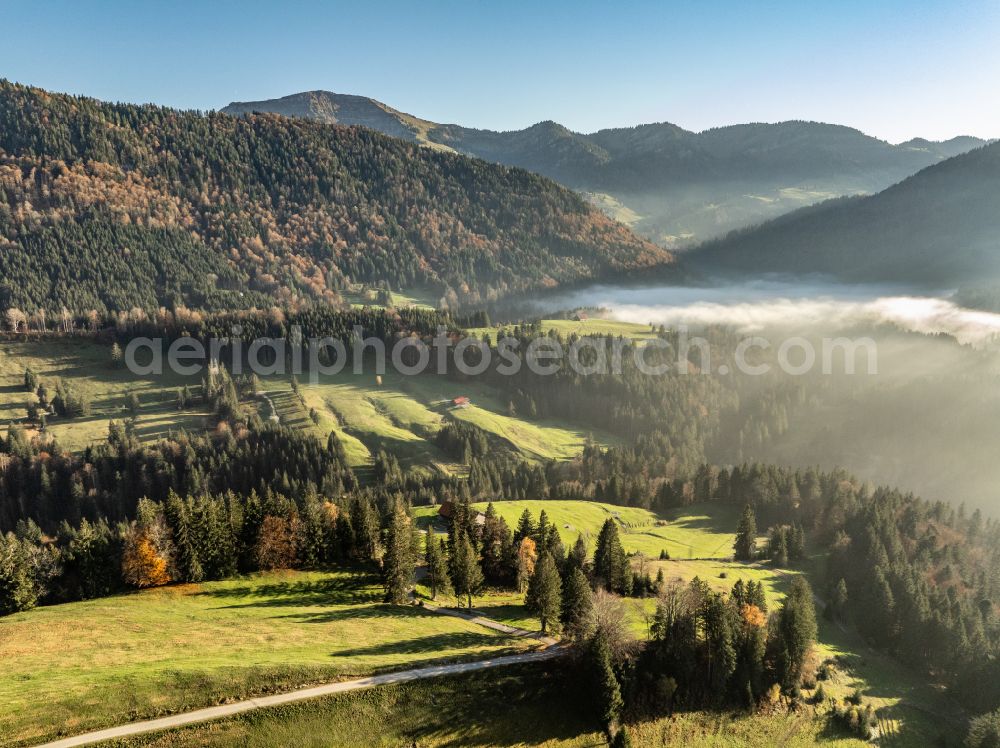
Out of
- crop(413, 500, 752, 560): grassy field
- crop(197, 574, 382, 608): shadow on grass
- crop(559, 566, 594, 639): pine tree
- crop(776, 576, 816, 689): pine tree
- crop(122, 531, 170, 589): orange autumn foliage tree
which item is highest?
crop(122, 531, 170, 589): orange autumn foliage tree

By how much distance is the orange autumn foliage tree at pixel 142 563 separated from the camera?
283 feet

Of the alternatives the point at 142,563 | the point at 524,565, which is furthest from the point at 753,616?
the point at 142,563

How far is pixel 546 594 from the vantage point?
79.9 metres

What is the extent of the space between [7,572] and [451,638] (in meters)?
62.2

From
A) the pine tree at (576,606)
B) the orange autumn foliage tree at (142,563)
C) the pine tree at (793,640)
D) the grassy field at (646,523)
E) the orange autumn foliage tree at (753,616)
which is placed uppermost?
the orange autumn foliage tree at (142,563)

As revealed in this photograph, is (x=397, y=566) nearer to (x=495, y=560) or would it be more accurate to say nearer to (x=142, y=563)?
(x=495, y=560)

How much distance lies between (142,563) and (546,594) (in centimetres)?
6013

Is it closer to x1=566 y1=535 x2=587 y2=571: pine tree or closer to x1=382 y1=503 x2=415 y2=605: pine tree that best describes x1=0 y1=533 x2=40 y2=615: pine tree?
x1=382 y1=503 x2=415 y2=605: pine tree

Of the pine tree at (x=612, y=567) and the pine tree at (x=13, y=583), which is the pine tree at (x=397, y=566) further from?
the pine tree at (x=13, y=583)

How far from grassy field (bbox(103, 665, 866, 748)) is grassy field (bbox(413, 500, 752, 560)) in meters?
55.1

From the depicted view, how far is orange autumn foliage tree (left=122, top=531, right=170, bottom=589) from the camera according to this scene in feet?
283

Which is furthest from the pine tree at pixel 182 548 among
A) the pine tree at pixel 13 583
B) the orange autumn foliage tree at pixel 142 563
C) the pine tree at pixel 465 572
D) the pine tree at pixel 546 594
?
the pine tree at pixel 546 594

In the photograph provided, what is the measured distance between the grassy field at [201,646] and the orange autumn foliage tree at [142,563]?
2.54 meters

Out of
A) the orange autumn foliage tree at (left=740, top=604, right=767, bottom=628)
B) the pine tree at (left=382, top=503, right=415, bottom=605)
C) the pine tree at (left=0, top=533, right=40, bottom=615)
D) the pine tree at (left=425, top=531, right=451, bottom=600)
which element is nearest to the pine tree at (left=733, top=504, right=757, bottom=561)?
the orange autumn foliage tree at (left=740, top=604, right=767, bottom=628)
